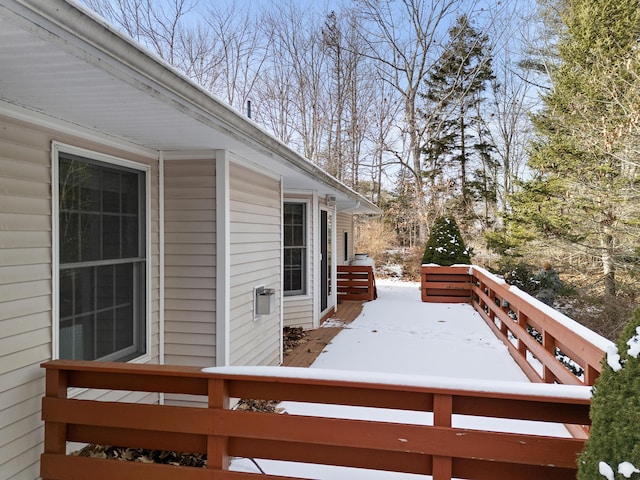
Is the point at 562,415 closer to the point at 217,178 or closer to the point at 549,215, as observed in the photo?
the point at 217,178

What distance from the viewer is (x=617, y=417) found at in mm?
1344

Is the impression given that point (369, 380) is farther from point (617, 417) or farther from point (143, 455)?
point (143, 455)

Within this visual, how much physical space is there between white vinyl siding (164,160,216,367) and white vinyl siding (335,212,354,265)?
22.2ft

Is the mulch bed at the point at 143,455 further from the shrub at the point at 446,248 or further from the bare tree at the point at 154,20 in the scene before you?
the bare tree at the point at 154,20

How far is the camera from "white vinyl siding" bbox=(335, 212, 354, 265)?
10758 millimetres

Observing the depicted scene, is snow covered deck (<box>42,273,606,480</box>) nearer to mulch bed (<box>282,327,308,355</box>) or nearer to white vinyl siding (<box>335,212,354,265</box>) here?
mulch bed (<box>282,327,308,355</box>)

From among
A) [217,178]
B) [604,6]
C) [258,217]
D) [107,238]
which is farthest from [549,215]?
Result: [107,238]

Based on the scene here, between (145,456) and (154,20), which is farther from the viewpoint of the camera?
(154,20)

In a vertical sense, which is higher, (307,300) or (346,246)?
(346,246)

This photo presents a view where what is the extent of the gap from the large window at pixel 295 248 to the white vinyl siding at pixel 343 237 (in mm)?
3393

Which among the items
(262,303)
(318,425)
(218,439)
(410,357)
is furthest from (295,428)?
(410,357)

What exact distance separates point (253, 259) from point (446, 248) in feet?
23.0

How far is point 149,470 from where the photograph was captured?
2.04 m

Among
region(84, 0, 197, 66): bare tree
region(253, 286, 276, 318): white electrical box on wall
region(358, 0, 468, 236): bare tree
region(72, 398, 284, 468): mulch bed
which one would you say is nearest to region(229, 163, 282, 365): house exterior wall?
region(253, 286, 276, 318): white electrical box on wall
